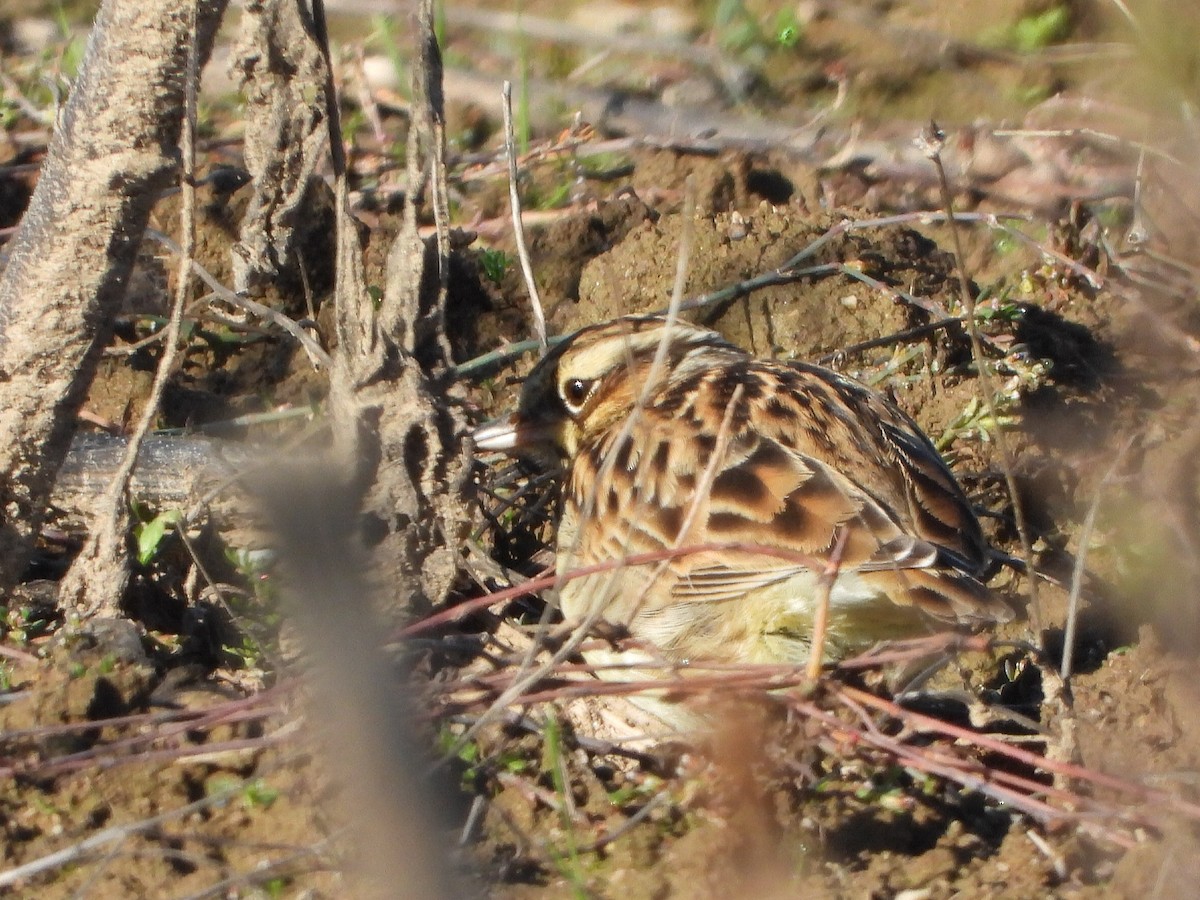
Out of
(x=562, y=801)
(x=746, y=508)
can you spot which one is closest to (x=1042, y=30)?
(x=746, y=508)

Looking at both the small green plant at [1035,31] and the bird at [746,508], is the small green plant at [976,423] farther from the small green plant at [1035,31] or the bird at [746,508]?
the small green plant at [1035,31]

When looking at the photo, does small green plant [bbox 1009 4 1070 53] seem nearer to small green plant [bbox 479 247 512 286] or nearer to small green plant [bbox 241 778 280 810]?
small green plant [bbox 479 247 512 286]

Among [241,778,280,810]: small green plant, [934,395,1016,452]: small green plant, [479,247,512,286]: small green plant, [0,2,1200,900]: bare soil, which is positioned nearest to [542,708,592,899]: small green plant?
[0,2,1200,900]: bare soil

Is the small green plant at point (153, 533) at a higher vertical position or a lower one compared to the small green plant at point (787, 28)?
lower

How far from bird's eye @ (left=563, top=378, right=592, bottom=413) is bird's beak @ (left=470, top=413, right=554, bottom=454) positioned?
4.8 inches

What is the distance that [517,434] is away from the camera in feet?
17.0

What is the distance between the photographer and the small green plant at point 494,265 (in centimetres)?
600

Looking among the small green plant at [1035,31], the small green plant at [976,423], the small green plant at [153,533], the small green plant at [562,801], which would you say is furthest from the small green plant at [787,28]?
the small green plant at [562,801]

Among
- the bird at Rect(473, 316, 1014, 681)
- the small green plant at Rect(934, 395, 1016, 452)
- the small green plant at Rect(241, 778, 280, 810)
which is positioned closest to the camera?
the small green plant at Rect(241, 778, 280, 810)

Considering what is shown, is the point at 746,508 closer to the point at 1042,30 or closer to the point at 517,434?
the point at 517,434

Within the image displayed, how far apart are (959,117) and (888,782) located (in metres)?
4.28

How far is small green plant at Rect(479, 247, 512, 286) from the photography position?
6.00 m

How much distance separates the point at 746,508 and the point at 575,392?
1.11 meters

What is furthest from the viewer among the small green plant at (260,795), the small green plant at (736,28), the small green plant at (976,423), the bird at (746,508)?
the small green plant at (736,28)
